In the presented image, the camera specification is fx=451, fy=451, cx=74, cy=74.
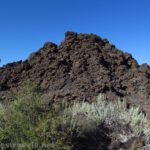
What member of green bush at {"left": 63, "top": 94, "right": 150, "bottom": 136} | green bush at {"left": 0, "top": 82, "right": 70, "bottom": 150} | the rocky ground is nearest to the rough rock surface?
the rocky ground

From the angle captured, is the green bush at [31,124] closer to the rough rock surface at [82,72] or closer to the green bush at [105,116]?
the green bush at [105,116]

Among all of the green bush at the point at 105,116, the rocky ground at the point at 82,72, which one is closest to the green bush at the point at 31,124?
the green bush at the point at 105,116


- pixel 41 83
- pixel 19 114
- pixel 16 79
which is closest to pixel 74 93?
pixel 41 83

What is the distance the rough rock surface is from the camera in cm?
1966

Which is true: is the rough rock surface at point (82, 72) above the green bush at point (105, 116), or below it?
above

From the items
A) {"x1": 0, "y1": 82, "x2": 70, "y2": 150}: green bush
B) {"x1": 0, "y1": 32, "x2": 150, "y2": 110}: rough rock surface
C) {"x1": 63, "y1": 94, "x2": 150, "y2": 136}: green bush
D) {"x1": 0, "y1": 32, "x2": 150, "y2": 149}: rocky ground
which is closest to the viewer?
{"x1": 0, "y1": 82, "x2": 70, "y2": 150}: green bush

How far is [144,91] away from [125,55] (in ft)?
10.6

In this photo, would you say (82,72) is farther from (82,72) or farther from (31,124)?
(31,124)

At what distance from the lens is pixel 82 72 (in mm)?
20797

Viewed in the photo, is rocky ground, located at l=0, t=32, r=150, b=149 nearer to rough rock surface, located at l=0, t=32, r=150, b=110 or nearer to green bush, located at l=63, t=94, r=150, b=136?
rough rock surface, located at l=0, t=32, r=150, b=110

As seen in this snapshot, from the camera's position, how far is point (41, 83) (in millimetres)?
20266

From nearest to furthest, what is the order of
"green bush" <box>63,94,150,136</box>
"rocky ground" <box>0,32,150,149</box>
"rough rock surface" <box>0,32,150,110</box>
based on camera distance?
"green bush" <box>63,94,150,136</box> → "rocky ground" <box>0,32,150,149</box> → "rough rock surface" <box>0,32,150,110</box>

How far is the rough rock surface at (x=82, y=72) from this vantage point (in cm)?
1966

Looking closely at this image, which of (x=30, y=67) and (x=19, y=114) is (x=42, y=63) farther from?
(x=19, y=114)
